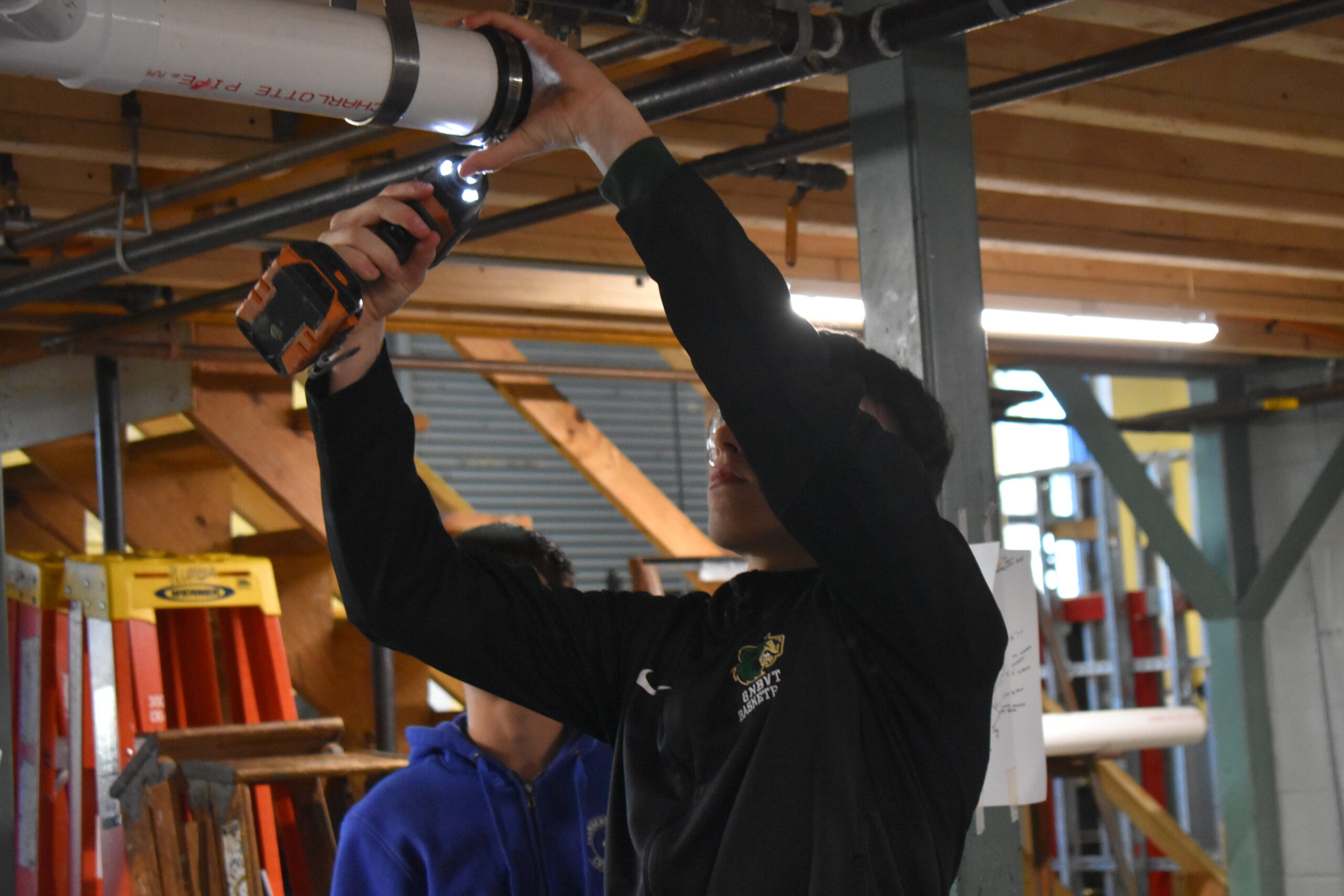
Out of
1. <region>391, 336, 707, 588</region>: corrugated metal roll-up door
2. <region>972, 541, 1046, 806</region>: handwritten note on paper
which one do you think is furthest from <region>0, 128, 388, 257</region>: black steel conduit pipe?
<region>391, 336, 707, 588</region>: corrugated metal roll-up door

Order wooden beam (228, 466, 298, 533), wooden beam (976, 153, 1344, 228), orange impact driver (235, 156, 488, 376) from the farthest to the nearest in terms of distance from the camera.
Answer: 1. wooden beam (228, 466, 298, 533)
2. wooden beam (976, 153, 1344, 228)
3. orange impact driver (235, 156, 488, 376)

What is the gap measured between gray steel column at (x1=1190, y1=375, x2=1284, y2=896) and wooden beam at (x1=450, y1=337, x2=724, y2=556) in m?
2.72

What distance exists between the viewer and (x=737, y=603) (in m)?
1.46

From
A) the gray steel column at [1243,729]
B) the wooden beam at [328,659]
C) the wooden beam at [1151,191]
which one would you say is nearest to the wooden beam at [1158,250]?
the wooden beam at [1151,191]

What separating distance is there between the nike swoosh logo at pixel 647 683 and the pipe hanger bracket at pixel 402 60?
64cm

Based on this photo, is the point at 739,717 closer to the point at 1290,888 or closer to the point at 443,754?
the point at 443,754

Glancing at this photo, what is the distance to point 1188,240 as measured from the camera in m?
5.05

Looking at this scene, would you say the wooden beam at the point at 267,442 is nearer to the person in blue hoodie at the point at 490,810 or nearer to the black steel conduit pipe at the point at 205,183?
the black steel conduit pipe at the point at 205,183

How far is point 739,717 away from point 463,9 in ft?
6.07

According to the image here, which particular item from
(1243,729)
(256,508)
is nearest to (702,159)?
(256,508)

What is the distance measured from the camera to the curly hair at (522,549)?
95.3 inches

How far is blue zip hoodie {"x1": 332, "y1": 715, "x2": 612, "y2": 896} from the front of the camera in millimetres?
2191

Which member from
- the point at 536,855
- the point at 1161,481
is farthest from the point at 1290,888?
the point at 536,855

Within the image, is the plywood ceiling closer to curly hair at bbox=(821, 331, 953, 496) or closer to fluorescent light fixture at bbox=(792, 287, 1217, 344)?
fluorescent light fixture at bbox=(792, 287, 1217, 344)
